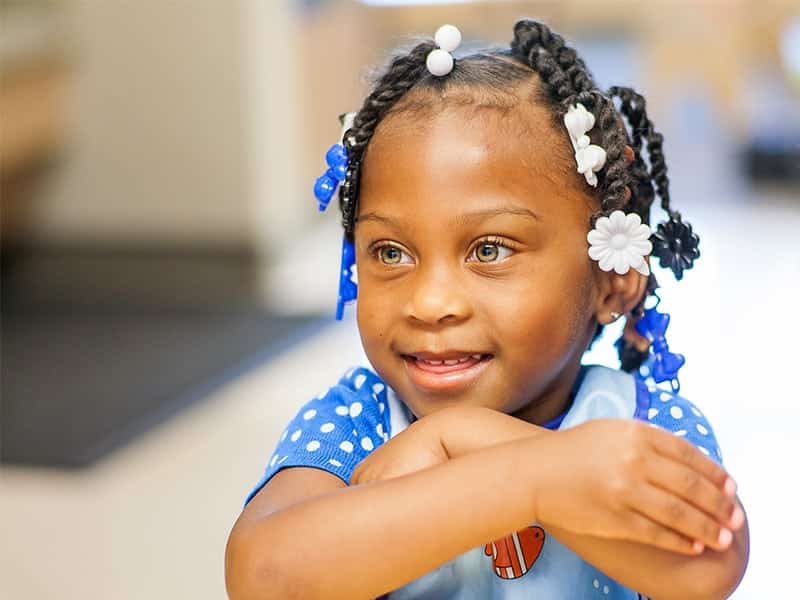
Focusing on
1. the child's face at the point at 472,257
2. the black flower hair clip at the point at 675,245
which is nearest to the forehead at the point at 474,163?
the child's face at the point at 472,257

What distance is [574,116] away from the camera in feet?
3.38

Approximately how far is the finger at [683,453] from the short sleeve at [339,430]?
0.32 metres

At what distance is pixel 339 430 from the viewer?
3.59 ft

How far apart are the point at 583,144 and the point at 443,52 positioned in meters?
0.15

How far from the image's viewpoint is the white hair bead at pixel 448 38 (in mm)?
1060

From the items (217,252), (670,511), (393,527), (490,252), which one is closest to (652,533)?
(670,511)

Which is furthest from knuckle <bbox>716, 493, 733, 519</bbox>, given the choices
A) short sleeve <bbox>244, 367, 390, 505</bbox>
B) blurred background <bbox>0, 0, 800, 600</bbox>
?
blurred background <bbox>0, 0, 800, 600</bbox>

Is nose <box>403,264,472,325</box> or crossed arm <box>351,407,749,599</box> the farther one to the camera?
nose <box>403,264,472,325</box>

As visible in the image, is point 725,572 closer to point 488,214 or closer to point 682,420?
point 682,420

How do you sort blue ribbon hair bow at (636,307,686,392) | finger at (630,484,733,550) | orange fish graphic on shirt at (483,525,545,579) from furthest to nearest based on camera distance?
blue ribbon hair bow at (636,307,686,392) → orange fish graphic on shirt at (483,525,545,579) → finger at (630,484,733,550)

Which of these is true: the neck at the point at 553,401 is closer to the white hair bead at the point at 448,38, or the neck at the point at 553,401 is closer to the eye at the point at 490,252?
the eye at the point at 490,252

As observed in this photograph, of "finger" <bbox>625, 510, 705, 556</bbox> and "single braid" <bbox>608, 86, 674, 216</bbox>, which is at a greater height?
"single braid" <bbox>608, 86, 674, 216</bbox>

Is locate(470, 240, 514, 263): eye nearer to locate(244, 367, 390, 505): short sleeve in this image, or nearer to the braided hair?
the braided hair

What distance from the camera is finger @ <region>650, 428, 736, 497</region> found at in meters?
0.83
